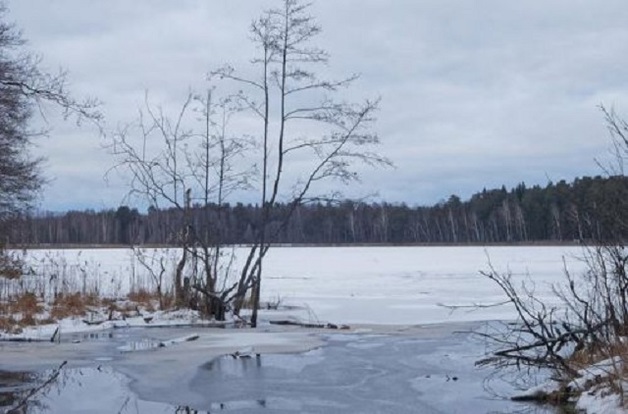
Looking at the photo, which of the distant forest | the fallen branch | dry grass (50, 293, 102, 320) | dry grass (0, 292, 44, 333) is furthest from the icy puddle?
the distant forest

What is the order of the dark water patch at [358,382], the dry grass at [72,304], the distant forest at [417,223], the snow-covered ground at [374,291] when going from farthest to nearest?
the distant forest at [417,223], the snow-covered ground at [374,291], the dry grass at [72,304], the dark water patch at [358,382]

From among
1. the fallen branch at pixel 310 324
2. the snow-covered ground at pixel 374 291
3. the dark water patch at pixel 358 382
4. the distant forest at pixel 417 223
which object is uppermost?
the distant forest at pixel 417 223

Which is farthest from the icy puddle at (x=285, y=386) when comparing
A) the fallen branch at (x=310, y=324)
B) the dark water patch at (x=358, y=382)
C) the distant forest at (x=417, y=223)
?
the distant forest at (x=417, y=223)

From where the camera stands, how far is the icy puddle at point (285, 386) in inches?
345

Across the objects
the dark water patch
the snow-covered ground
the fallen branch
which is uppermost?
the snow-covered ground

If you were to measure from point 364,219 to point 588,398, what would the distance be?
114 meters

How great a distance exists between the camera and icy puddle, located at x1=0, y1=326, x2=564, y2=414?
28.7ft

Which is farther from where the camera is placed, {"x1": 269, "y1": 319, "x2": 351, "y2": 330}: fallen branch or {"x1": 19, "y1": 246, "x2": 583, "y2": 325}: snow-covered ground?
{"x1": 19, "y1": 246, "x2": 583, "y2": 325}: snow-covered ground

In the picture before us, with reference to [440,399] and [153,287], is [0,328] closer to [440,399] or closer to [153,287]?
[153,287]

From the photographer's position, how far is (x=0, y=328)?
55.0 feet

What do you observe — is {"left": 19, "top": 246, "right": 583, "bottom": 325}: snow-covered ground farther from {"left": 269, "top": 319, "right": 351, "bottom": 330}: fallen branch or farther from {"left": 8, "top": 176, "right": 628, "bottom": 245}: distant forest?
{"left": 8, "top": 176, "right": 628, "bottom": 245}: distant forest

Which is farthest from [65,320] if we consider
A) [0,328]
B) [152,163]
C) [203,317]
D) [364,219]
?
[364,219]

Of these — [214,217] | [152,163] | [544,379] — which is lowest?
[544,379]

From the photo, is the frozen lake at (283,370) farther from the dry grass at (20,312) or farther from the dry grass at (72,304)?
the dry grass at (72,304)
